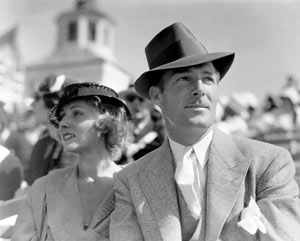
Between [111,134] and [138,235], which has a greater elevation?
[111,134]

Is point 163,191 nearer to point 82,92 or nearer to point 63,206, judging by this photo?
point 63,206

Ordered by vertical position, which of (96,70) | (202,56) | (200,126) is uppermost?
(202,56)

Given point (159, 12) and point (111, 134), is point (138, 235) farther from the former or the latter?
point (159, 12)

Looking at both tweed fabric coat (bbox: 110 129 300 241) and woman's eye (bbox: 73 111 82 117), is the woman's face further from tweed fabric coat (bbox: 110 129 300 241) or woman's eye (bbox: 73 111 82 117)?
tweed fabric coat (bbox: 110 129 300 241)

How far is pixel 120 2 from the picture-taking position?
270cm

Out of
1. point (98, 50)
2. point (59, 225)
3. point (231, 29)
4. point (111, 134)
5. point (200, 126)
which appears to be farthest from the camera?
point (98, 50)

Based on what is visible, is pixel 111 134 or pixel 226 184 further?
pixel 111 134

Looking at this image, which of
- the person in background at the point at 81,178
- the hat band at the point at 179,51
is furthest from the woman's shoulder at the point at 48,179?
the hat band at the point at 179,51

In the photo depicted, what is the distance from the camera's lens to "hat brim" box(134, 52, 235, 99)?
180 cm

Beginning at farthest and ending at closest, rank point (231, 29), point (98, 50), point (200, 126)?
1. point (98, 50)
2. point (231, 29)
3. point (200, 126)

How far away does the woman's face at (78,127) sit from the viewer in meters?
2.21

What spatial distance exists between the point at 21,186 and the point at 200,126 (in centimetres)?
185

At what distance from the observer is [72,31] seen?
121ft

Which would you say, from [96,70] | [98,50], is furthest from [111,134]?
[98,50]
